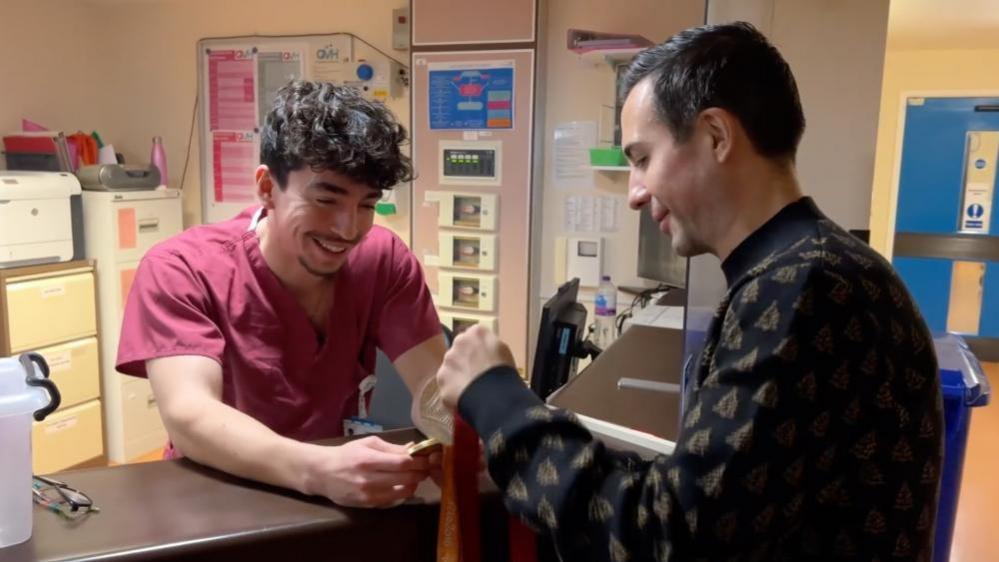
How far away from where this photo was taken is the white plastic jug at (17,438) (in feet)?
2.57

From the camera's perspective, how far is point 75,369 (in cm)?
354

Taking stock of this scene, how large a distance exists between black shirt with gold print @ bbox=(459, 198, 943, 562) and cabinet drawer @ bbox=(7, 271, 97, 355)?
3.24 m

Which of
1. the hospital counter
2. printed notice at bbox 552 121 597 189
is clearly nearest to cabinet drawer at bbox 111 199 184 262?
printed notice at bbox 552 121 597 189

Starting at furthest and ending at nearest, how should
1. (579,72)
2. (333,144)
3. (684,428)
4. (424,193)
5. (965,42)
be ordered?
(965,42), (424,193), (579,72), (333,144), (684,428)

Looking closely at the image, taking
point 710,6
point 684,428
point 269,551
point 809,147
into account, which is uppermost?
point 710,6

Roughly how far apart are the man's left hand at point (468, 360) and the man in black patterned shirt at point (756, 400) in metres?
0.02

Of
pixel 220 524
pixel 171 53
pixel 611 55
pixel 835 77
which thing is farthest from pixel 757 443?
pixel 171 53

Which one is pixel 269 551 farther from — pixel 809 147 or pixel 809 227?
pixel 809 147

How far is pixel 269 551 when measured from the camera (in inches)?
32.3

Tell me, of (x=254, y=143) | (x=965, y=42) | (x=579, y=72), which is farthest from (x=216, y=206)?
(x=965, y=42)

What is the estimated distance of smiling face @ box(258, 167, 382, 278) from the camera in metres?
1.25

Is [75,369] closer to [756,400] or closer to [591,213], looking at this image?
[591,213]

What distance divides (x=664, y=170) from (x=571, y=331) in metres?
1.09

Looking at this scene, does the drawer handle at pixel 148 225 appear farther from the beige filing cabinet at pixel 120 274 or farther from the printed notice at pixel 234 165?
the printed notice at pixel 234 165
